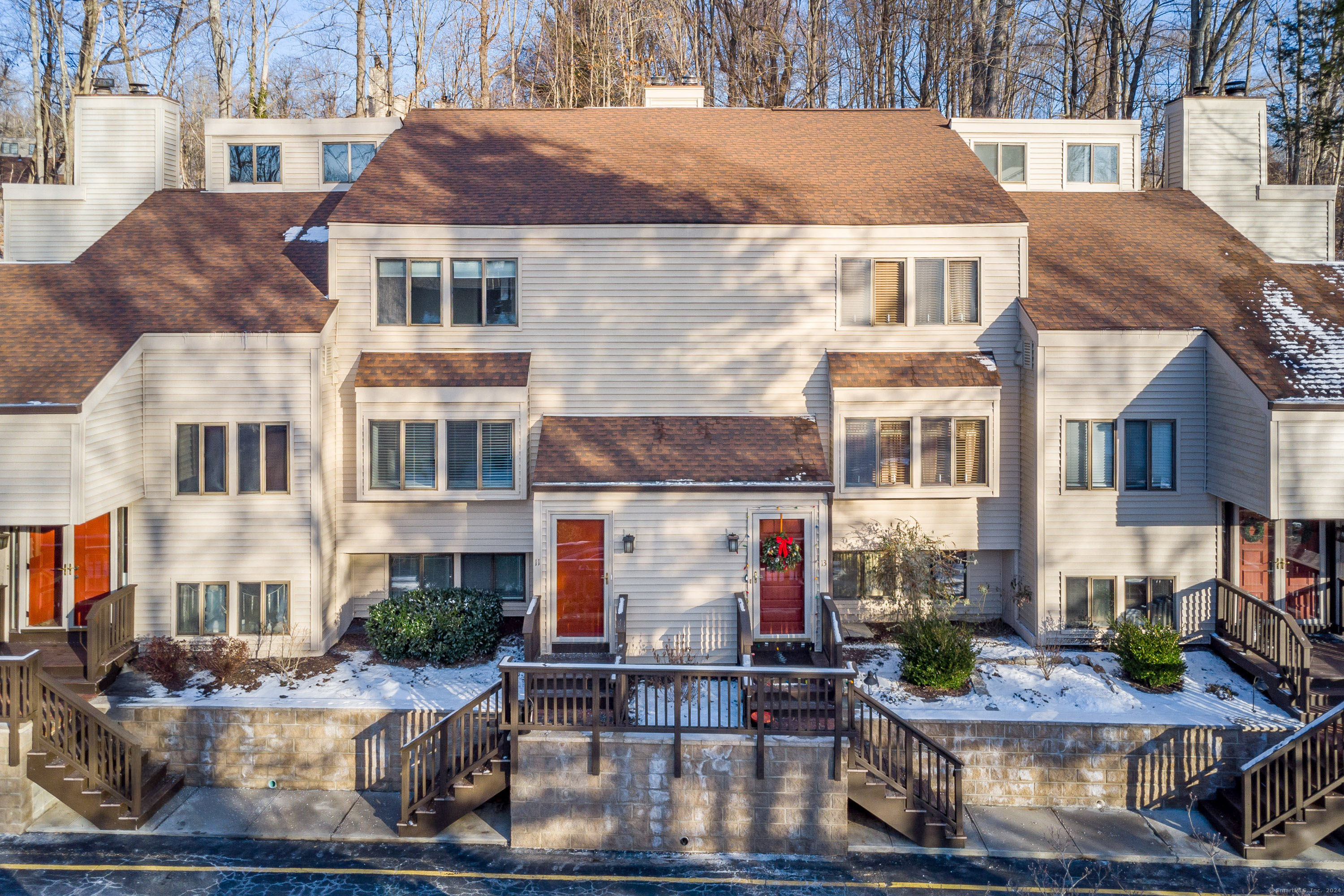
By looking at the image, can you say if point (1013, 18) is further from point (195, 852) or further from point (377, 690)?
point (195, 852)

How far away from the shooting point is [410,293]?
14688mm

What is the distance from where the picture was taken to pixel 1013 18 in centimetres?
2866

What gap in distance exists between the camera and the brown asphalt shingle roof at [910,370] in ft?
46.2

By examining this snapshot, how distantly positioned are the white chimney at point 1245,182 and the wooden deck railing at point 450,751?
17.4 meters

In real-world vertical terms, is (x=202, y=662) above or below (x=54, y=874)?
above

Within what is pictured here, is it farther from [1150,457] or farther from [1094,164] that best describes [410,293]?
[1094,164]

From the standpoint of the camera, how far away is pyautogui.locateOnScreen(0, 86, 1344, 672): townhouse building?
44.2 feet

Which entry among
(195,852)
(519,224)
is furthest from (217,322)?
(195,852)

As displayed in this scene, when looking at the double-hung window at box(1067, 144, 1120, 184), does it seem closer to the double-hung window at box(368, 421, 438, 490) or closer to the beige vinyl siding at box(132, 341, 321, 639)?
the double-hung window at box(368, 421, 438, 490)

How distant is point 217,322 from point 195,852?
25.7ft

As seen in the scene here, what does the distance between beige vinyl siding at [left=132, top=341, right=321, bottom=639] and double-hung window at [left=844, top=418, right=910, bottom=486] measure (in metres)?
8.66

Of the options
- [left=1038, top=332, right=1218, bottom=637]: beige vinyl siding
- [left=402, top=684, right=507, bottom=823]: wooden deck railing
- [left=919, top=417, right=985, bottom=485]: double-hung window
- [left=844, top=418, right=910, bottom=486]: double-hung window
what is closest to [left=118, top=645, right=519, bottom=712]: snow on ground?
[left=402, top=684, right=507, bottom=823]: wooden deck railing

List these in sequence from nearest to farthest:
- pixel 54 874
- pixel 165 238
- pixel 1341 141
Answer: pixel 54 874, pixel 165 238, pixel 1341 141

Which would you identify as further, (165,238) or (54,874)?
(165,238)
